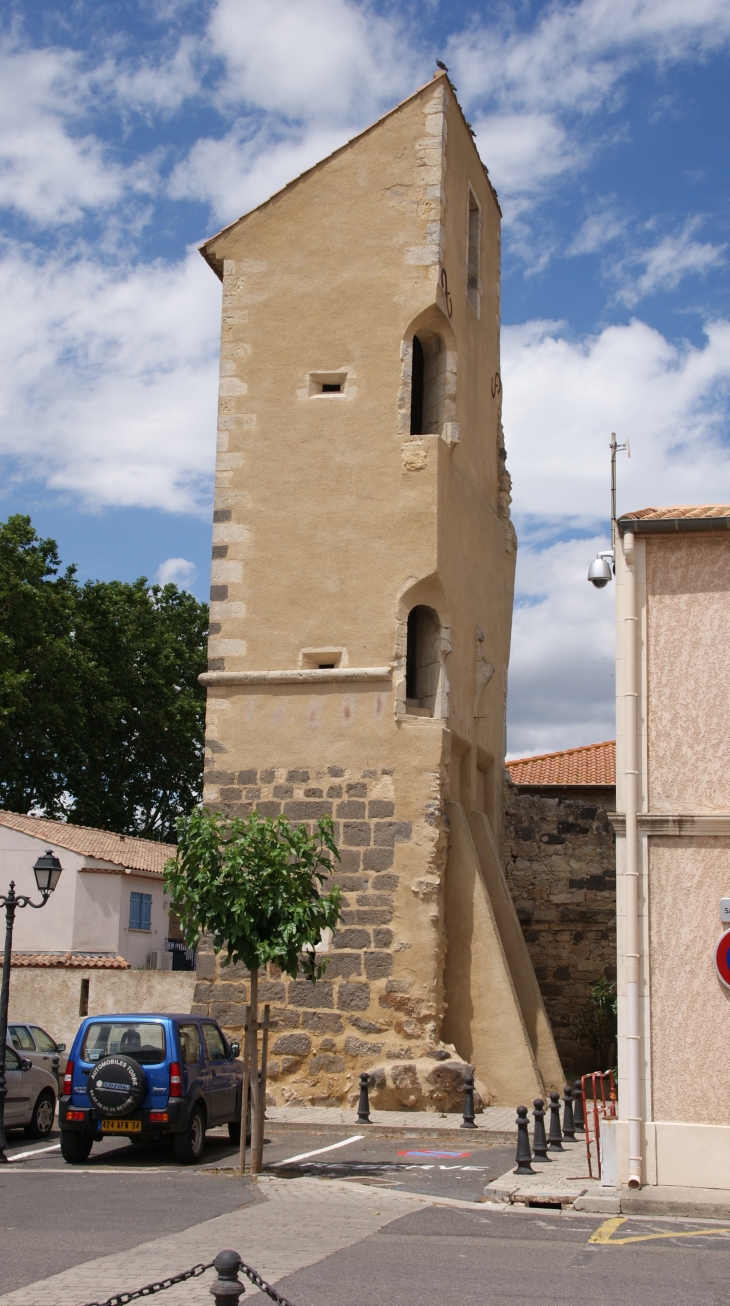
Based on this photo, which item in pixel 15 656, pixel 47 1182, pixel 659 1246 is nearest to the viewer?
pixel 659 1246

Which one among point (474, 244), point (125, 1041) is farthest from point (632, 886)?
point (474, 244)

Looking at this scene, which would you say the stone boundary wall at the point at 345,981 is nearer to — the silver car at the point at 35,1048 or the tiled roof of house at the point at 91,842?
the silver car at the point at 35,1048

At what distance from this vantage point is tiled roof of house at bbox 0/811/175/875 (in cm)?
2781

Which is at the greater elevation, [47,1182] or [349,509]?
[349,509]

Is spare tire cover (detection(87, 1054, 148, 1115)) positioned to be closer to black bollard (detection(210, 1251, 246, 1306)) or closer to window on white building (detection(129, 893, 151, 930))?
black bollard (detection(210, 1251, 246, 1306))

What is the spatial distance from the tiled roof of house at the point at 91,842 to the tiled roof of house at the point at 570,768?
857 cm

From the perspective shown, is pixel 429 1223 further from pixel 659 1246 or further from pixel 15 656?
pixel 15 656

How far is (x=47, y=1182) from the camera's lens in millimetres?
10383

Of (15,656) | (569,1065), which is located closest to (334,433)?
(569,1065)

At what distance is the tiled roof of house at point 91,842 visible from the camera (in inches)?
1095

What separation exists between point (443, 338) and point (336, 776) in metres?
5.99

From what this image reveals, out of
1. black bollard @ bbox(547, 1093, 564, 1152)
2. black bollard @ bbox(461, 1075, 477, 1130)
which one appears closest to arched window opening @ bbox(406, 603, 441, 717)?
black bollard @ bbox(461, 1075, 477, 1130)

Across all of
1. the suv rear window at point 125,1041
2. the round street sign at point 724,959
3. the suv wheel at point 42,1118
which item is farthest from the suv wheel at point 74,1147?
the round street sign at point 724,959

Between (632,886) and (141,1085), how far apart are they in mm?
4542
